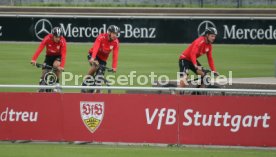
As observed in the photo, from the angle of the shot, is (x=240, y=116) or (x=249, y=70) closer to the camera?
(x=240, y=116)

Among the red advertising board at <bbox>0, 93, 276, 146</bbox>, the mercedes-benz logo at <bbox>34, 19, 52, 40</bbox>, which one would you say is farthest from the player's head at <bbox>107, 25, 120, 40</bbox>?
the mercedes-benz logo at <bbox>34, 19, 52, 40</bbox>

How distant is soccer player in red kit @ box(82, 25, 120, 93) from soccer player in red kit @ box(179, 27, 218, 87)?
1710 millimetres

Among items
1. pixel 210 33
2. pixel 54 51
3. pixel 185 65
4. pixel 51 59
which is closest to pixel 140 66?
pixel 51 59

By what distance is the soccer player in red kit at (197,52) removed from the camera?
20812 millimetres

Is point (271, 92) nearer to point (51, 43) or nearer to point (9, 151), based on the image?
point (9, 151)

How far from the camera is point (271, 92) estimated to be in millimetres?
17000

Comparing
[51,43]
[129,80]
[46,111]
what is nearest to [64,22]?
[129,80]

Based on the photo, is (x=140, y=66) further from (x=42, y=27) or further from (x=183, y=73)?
Result: (x=183, y=73)

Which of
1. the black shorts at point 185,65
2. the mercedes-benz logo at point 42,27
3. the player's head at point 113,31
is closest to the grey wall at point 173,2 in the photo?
the mercedes-benz logo at point 42,27

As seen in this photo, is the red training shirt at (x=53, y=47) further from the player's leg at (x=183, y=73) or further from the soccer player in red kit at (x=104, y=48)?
the player's leg at (x=183, y=73)

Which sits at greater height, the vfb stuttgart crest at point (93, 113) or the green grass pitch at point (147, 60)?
the green grass pitch at point (147, 60)

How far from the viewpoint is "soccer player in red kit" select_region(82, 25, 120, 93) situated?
72.1ft

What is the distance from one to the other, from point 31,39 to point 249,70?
34.7 ft

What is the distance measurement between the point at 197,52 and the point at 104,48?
2591 mm
